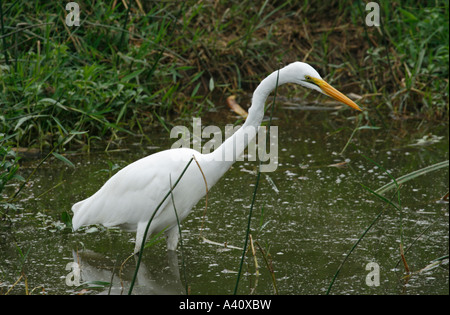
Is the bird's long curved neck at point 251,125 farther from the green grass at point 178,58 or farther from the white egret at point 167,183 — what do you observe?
the green grass at point 178,58

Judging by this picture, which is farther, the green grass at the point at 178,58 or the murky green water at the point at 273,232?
the green grass at the point at 178,58

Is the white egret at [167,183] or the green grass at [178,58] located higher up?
the green grass at [178,58]

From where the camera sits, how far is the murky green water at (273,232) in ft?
10.9

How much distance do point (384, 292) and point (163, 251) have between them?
125 centimetres

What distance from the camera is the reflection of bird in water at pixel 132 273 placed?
10.9ft

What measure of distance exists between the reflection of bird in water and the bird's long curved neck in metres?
0.62

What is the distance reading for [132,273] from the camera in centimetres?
347

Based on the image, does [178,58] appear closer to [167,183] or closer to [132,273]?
[167,183]

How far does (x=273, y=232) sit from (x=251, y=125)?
31.7 inches

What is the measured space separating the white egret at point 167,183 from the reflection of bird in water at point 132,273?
0.12m

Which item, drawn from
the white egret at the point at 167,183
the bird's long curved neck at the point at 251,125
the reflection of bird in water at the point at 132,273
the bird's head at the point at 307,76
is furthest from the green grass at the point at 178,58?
the bird's head at the point at 307,76

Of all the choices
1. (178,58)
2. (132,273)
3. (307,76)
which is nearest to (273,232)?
(132,273)

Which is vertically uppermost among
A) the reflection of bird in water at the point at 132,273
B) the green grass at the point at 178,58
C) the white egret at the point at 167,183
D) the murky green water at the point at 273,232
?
the green grass at the point at 178,58
